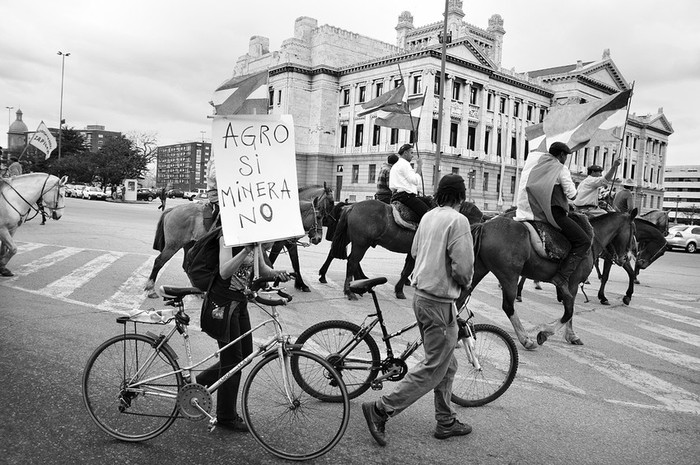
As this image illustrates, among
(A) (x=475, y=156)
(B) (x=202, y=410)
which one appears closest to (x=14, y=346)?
(B) (x=202, y=410)

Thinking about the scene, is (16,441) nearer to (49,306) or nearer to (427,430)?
(427,430)

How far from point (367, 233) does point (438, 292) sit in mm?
6207

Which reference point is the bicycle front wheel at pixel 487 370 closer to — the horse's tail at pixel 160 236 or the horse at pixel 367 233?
the horse at pixel 367 233

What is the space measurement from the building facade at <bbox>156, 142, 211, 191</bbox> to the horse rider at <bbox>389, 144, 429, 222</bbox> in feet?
453

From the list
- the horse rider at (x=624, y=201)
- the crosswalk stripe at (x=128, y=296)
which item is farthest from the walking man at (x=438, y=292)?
the horse rider at (x=624, y=201)

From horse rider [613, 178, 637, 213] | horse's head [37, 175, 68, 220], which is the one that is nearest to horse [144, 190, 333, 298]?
horse's head [37, 175, 68, 220]

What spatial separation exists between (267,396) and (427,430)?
142cm

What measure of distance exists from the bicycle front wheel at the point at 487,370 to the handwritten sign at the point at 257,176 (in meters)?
1.97

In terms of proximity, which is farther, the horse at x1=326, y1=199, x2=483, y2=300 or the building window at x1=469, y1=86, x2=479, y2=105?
the building window at x1=469, y1=86, x2=479, y2=105

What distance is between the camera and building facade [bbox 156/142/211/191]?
15174cm

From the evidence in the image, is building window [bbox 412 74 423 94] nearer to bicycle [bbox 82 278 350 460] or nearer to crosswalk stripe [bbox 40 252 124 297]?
crosswalk stripe [bbox 40 252 124 297]

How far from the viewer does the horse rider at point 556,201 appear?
7.22m

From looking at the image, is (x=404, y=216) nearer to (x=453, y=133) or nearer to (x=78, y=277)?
(x=78, y=277)

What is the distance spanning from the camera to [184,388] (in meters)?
4.01
